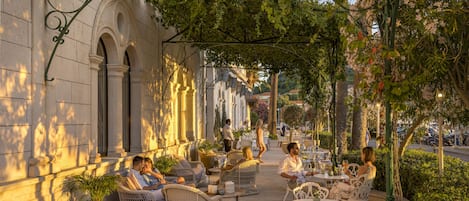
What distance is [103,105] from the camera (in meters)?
8.87

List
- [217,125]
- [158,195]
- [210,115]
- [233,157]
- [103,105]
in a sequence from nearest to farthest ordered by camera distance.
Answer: [158,195] → [103,105] → [233,157] → [210,115] → [217,125]

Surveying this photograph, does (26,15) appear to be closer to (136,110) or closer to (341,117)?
(136,110)

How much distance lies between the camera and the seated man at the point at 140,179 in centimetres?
761

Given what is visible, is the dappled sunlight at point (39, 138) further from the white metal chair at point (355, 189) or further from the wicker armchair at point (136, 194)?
the white metal chair at point (355, 189)

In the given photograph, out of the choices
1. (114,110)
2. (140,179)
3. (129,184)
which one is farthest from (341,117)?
(129,184)

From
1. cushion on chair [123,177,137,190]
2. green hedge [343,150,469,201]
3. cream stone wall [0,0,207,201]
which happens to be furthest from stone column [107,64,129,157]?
green hedge [343,150,469,201]

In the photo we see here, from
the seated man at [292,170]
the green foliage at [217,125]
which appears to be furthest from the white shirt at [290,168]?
the green foliage at [217,125]

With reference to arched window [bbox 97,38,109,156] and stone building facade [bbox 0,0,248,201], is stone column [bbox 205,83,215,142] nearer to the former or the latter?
stone building facade [bbox 0,0,248,201]

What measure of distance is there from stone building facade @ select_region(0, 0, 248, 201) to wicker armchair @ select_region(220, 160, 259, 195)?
1626mm

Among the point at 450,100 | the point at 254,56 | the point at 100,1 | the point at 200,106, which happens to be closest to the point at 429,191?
the point at 450,100

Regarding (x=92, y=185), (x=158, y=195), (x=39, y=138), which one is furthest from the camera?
(x=158, y=195)

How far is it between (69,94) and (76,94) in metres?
0.25

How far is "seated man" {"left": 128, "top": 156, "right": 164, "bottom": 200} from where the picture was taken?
7.61 meters

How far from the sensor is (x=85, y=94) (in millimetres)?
7309
